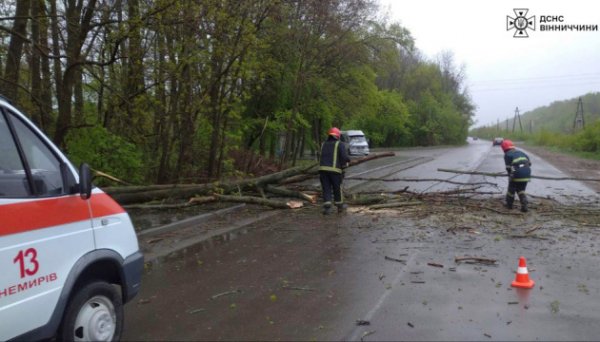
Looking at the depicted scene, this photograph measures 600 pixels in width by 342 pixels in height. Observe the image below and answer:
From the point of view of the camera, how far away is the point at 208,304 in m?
5.46

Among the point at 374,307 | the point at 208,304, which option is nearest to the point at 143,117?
the point at 208,304

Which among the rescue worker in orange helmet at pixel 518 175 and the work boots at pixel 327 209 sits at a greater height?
the rescue worker in orange helmet at pixel 518 175

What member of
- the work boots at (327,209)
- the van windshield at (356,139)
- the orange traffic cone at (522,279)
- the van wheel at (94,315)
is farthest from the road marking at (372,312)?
the van windshield at (356,139)

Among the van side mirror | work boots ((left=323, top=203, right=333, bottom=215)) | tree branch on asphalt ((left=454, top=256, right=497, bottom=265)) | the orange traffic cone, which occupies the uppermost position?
the van side mirror

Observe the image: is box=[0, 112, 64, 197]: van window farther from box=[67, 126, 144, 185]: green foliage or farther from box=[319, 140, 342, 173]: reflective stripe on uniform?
box=[67, 126, 144, 185]: green foliage

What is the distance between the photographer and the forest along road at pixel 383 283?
185 inches

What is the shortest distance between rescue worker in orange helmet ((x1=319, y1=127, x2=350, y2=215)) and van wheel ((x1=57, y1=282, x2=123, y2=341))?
747cm

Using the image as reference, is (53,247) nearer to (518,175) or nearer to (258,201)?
(258,201)

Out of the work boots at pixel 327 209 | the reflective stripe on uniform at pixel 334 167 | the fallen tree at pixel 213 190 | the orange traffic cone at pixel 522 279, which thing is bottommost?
the orange traffic cone at pixel 522 279

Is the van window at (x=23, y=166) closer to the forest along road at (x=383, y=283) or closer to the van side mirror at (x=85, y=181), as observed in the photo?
the van side mirror at (x=85, y=181)

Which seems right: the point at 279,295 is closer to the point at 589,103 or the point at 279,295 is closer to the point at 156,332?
the point at 156,332

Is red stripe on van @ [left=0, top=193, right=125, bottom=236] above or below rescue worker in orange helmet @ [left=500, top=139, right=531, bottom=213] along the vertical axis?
above

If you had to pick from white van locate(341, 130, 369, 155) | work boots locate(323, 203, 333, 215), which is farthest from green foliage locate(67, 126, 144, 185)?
white van locate(341, 130, 369, 155)

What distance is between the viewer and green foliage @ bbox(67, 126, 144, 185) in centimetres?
1166
